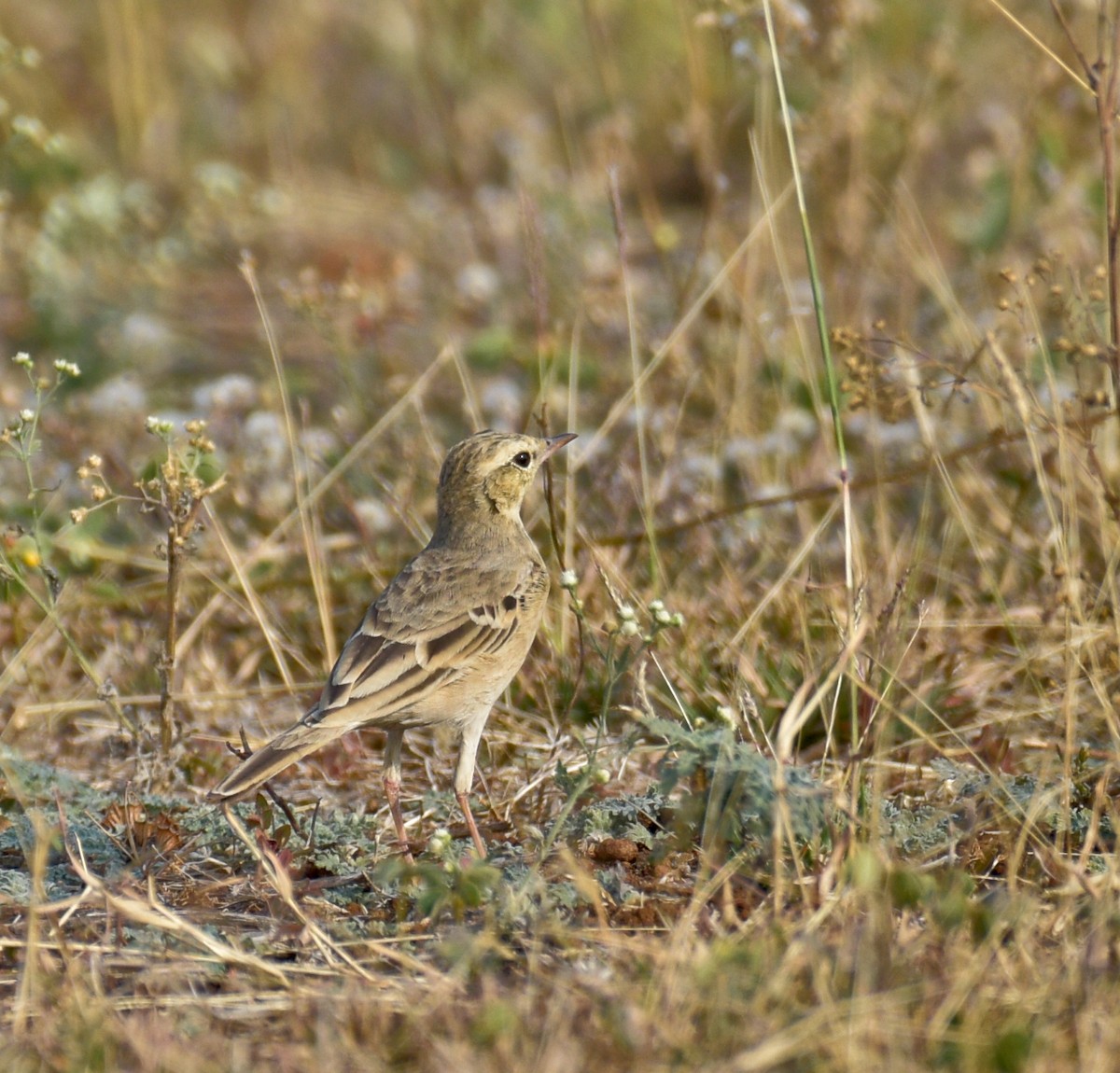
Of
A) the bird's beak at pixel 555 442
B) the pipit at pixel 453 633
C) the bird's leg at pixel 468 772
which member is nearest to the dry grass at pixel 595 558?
the bird's leg at pixel 468 772

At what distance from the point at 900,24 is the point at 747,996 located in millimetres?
9113

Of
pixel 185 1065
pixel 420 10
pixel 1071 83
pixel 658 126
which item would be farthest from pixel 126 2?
pixel 185 1065

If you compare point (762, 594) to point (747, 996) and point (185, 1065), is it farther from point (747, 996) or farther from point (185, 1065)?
point (185, 1065)

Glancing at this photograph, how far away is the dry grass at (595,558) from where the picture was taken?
3410 millimetres

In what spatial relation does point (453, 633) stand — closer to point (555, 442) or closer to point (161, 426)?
point (555, 442)

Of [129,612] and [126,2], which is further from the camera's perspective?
[126,2]

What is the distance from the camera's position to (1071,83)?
7.05 meters

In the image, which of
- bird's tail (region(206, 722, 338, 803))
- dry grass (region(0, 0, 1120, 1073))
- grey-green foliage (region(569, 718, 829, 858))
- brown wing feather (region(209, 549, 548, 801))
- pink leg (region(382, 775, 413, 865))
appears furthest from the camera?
pink leg (region(382, 775, 413, 865))

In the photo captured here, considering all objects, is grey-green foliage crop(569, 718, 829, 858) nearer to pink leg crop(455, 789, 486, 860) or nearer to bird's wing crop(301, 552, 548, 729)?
pink leg crop(455, 789, 486, 860)

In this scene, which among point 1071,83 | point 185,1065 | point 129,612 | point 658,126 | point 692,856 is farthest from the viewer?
point 658,126

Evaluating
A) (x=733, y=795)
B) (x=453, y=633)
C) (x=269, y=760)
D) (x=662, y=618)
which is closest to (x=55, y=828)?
(x=269, y=760)

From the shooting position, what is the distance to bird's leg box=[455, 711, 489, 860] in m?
4.47

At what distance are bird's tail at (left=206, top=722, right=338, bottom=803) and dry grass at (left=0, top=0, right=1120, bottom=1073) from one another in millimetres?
324

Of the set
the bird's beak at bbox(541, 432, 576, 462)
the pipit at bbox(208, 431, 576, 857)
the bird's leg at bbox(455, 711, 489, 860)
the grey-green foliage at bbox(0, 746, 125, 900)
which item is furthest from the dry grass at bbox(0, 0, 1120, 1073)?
the bird's beak at bbox(541, 432, 576, 462)
